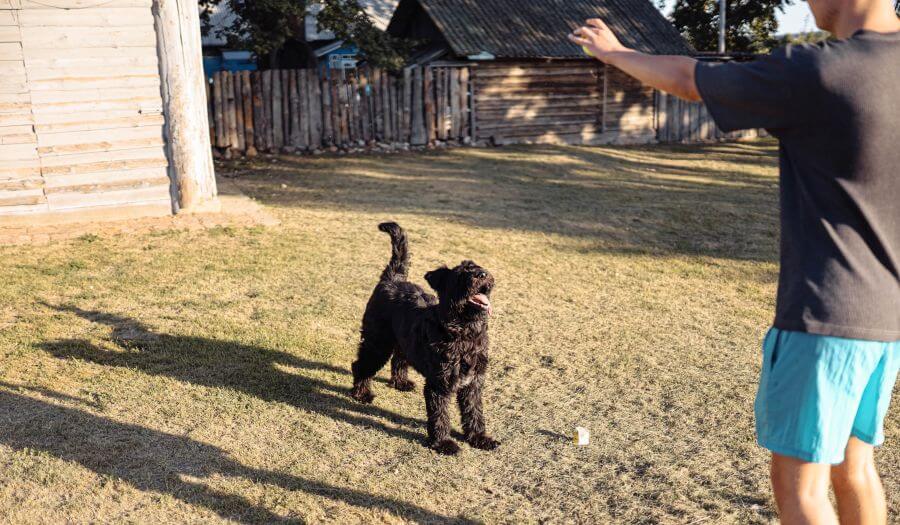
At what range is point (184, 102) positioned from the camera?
10398mm

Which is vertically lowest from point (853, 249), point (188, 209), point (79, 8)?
point (188, 209)

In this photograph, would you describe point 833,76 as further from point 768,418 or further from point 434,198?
point 434,198

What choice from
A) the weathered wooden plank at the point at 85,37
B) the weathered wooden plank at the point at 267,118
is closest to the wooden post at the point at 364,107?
the weathered wooden plank at the point at 267,118

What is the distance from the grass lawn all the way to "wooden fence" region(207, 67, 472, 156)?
692 centimetres

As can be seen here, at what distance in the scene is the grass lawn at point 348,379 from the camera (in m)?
4.09

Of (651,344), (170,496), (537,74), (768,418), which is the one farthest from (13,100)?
(537,74)

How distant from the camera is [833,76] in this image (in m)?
2.16

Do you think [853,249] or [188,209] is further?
[188,209]

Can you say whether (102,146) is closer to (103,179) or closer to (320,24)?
(103,179)

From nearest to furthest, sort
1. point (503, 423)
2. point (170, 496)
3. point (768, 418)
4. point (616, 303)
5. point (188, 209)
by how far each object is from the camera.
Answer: point (768, 418), point (170, 496), point (503, 423), point (616, 303), point (188, 209)

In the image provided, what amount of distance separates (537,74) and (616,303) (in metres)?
15.4

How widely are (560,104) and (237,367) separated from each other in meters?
18.0

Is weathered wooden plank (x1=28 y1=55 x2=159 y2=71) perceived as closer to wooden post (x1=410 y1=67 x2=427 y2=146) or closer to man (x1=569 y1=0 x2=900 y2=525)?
man (x1=569 y1=0 x2=900 y2=525)

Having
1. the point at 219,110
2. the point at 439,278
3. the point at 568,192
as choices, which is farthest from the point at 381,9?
the point at 439,278
